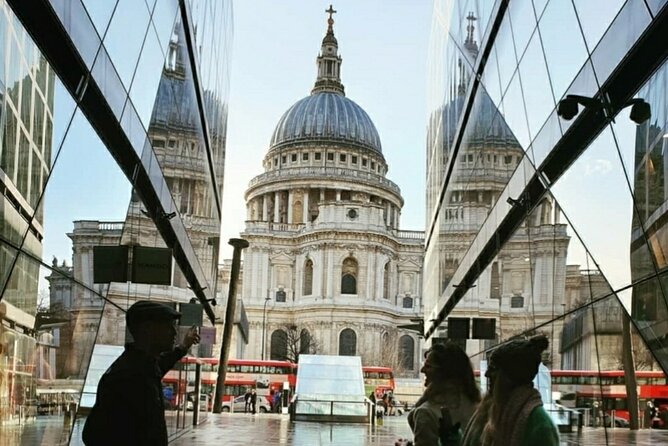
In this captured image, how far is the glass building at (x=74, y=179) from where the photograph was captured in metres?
5.80

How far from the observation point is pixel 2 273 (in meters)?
5.53

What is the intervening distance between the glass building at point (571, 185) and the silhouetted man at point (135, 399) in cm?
335

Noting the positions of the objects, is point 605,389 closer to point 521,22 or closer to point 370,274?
point 521,22

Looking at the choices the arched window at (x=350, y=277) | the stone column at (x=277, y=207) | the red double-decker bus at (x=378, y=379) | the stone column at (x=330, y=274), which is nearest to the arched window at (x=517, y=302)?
the red double-decker bus at (x=378, y=379)

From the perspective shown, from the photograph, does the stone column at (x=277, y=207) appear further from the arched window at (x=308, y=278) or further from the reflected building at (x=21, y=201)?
the reflected building at (x=21, y=201)

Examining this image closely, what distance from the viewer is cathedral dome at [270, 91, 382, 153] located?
12069 centimetres

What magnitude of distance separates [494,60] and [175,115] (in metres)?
4.97

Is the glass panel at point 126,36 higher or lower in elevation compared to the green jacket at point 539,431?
higher

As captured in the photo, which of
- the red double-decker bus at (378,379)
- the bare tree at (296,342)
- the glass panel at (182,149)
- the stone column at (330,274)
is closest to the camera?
the glass panel at (182,149)

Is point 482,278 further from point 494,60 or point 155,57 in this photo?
point 155,57

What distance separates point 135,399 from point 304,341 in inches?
3665

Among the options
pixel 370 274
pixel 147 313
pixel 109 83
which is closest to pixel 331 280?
pixel 370 274

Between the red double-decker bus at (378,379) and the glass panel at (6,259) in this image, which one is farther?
the red double-decker bus at (378,379)

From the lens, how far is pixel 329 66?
13650 centimetres
